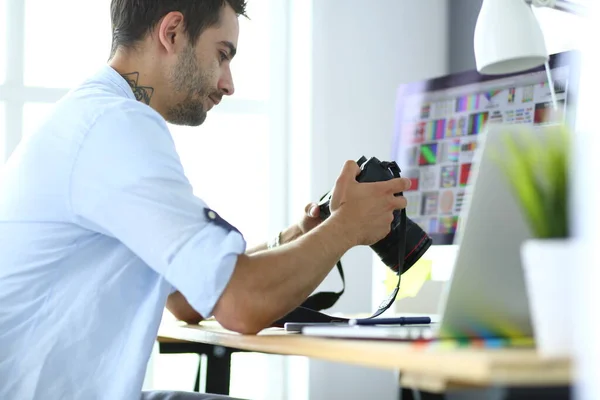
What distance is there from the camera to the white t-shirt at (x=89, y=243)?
3.78 ft

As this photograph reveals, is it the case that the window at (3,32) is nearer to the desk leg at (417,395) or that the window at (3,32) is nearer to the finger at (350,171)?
the finger at (350,171)

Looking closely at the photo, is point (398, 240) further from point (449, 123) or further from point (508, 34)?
point (449, 123)

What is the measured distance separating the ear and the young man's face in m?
0.02

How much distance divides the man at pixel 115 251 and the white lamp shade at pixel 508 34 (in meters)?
0.31

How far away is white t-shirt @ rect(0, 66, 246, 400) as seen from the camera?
3.78 feet

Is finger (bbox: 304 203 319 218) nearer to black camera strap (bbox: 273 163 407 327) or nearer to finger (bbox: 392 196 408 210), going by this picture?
black camera strap (bbox: 273 163 407 327)

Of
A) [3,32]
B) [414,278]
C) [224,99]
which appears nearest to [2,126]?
[3,32]

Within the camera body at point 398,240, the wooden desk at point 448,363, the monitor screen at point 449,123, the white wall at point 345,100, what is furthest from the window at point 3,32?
the wooden desk at point 448,363

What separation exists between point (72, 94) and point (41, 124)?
7 cm

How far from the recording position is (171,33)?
61.7 inches

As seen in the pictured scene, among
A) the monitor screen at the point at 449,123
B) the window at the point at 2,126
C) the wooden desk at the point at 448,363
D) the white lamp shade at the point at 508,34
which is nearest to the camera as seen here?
the wooden desk at the point at 448,363

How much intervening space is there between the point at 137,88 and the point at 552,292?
40.3 inches

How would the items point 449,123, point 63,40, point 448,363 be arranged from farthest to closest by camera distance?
point 63,40 < point 449,123 < point 448,363

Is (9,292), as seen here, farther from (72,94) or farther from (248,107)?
(248,107)
